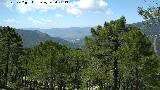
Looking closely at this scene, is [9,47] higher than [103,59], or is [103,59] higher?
[103,59]

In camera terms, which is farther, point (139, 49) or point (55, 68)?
point (55, 68)

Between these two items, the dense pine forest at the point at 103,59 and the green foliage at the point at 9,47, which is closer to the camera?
the dense pine forest at the point at 103,59

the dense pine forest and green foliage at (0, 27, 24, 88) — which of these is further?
green foliage at (0, 27, 24, 88)

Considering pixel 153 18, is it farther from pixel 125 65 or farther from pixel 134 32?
pixel 125 65

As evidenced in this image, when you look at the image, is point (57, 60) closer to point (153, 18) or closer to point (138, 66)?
point (138, 66)

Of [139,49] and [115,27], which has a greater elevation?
[115,27]

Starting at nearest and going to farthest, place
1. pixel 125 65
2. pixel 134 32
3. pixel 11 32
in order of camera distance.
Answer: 1. pixel 134 32
2. pixel 125 65
3. pixel 11 32

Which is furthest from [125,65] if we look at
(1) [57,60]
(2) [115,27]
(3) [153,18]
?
(3) [153,18]

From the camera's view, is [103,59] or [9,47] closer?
[103,59]

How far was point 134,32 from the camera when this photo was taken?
37469mm

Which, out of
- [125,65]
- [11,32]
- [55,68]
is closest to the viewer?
[125,65]

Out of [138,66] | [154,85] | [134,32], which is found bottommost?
[154,85]

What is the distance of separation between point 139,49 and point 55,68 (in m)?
24.7

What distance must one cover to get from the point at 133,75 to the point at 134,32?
10.5 metres
